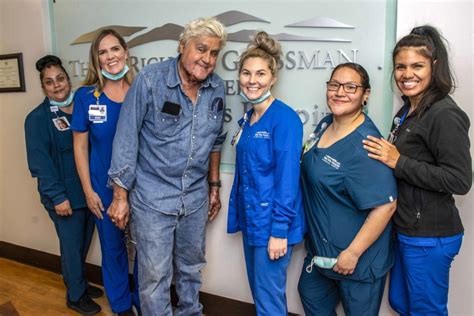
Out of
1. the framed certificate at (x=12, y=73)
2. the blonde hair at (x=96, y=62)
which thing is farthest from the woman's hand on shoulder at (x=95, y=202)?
the framed certificate at (x=12, y=73)

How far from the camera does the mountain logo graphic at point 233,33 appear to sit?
1729mm

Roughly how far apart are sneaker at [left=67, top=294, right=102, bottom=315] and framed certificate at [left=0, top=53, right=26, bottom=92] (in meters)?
1.59

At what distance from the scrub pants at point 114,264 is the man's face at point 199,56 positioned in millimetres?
923

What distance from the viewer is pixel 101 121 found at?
1.89m

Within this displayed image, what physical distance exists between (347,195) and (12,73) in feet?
8.60

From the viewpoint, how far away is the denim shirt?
1658mm

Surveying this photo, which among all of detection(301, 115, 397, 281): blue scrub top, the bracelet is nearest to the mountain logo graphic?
detection(301, 115, 397, 281): blue scrub top

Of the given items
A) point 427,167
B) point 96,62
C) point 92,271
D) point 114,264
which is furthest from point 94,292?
point 427,167

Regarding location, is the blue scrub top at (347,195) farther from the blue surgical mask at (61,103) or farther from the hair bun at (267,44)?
the blue surgical mask at (61,103)

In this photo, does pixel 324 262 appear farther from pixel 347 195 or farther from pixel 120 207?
pixel 120 207

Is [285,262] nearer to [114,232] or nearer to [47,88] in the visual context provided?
[114,232]

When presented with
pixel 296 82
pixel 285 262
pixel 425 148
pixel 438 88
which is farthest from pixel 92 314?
pixel 438 88

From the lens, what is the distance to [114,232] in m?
2.03

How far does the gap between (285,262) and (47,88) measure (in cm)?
174
